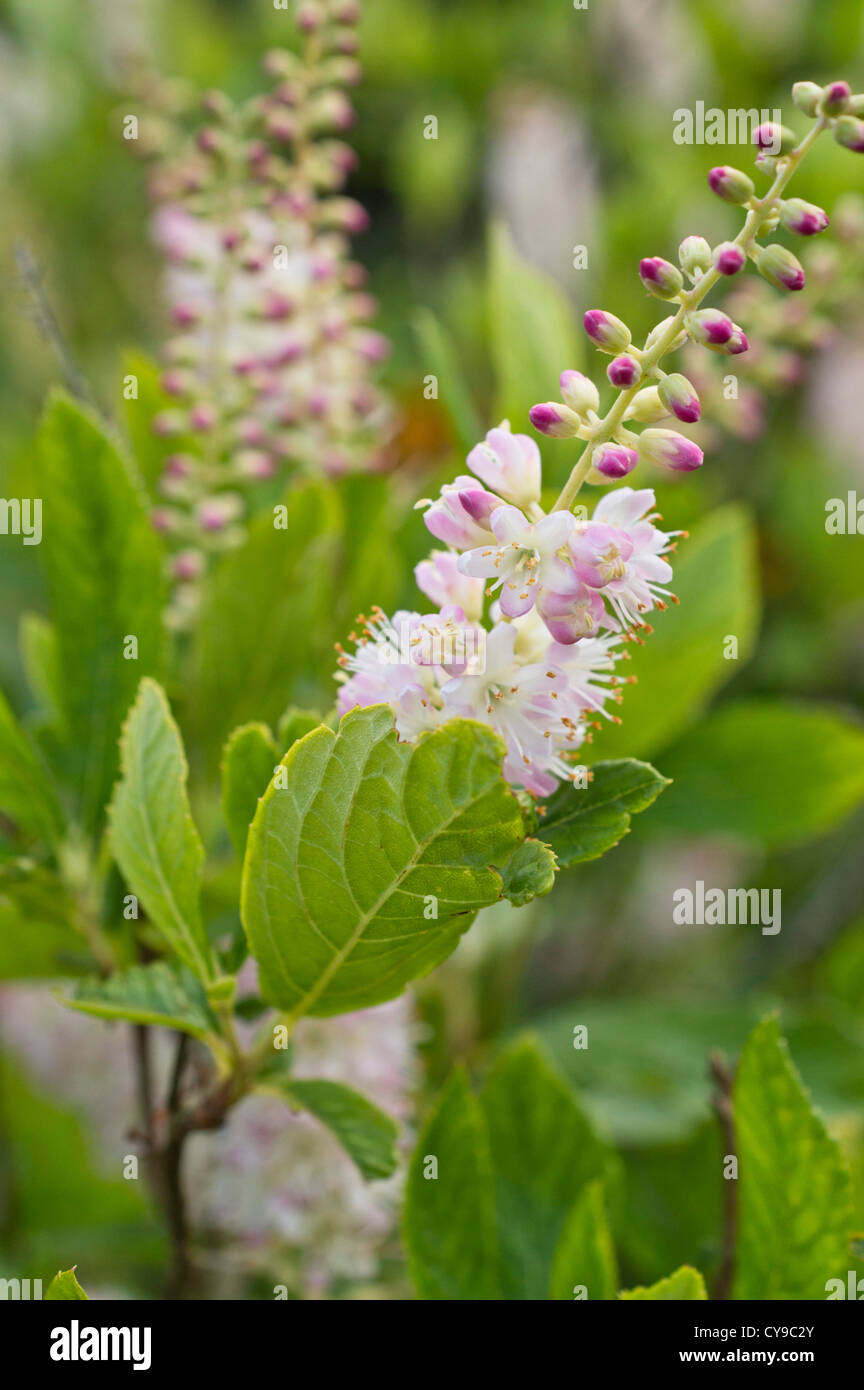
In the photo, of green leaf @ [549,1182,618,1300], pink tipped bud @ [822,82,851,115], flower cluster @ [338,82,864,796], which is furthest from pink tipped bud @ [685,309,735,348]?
green leaf @ [549,1182,618,1300]

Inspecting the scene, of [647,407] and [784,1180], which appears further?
[784,1180]

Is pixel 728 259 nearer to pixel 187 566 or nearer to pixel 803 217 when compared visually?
pixel 803 217

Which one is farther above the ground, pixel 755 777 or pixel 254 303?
pixel 254 303

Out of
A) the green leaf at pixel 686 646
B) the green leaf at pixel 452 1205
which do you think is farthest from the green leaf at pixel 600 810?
the green leaf at pixel 686 646

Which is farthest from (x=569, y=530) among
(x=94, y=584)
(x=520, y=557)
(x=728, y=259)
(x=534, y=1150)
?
(x=534, y=1150)

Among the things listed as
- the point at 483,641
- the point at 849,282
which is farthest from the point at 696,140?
the point at 483,641
